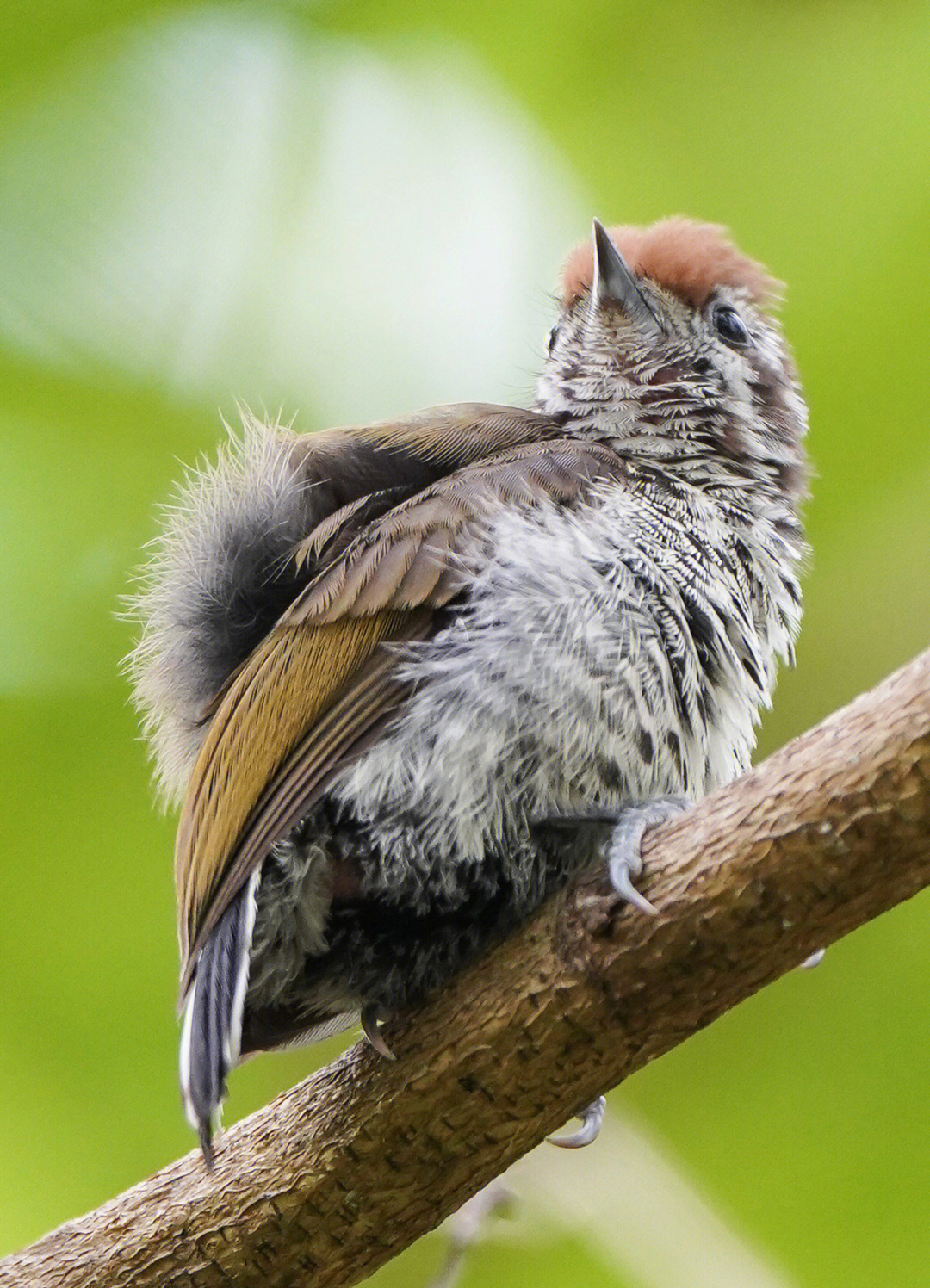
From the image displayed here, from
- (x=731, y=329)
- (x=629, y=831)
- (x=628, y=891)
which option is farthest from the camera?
(x=731, y=329)

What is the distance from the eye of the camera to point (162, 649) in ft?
6.20

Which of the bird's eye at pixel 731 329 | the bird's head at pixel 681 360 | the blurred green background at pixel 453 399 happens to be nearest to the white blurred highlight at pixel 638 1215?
the blurred green background at pixel 453 399

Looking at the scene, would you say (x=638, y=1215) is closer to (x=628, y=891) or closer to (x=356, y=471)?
(x=628, y=891)

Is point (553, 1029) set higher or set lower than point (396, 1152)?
higher

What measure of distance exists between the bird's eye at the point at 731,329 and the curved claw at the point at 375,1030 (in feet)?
3.91

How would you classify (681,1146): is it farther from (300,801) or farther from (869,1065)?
(300,801)

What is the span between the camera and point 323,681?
5.09 ft

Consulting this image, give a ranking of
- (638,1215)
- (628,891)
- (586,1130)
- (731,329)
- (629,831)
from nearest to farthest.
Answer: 1. (628,891)
2. (629,831)
3. (586,1130)
4. (638,1215)
5. (731,329)

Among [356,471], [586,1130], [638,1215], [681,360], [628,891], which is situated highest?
[681,360]

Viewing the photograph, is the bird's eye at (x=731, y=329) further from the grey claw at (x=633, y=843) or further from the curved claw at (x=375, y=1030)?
the curved claw at (x=375, y=1030)

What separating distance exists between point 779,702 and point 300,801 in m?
1.09

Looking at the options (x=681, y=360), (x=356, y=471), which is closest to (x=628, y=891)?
(x=356, y=471)

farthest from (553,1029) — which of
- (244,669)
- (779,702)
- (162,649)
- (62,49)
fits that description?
(62,49)

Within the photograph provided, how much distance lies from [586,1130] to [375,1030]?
1.17 ft
